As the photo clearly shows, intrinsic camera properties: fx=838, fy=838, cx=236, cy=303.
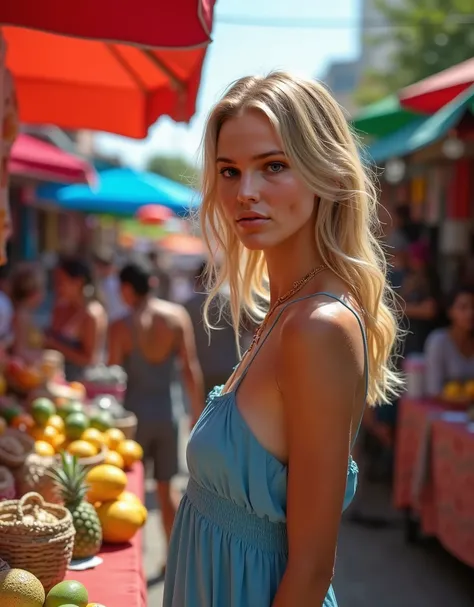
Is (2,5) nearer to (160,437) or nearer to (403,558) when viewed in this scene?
(160,437)

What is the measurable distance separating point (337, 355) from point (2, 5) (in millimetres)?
1843

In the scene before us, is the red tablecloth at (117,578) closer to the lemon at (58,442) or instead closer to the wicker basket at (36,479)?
the wicker basket at (36,479)

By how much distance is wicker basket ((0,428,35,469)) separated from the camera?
3041 mm

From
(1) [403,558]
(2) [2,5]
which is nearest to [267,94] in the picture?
(2) [2,5]

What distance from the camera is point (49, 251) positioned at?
2114 centimetres

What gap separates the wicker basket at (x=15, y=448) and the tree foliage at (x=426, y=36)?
16.8m

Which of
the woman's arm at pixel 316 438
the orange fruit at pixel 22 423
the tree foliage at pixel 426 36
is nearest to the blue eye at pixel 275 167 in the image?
the woman's arm at pixel 316 438

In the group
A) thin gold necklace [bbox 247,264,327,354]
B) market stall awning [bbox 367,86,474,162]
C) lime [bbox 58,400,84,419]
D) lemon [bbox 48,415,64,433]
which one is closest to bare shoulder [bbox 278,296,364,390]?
thin gold necklace [bbox 247,264,327,354]

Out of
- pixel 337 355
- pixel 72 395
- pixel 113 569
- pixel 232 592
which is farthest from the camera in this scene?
pixel 72 395

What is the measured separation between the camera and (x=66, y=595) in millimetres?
2113

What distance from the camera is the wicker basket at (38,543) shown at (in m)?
2.28

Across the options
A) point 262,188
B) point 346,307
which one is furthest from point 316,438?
point 262,188

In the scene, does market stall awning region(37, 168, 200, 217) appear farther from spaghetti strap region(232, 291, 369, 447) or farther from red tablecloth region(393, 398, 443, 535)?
spaghetti strap region(232, 291, 369, 447)

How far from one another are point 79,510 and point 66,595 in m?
0.60
